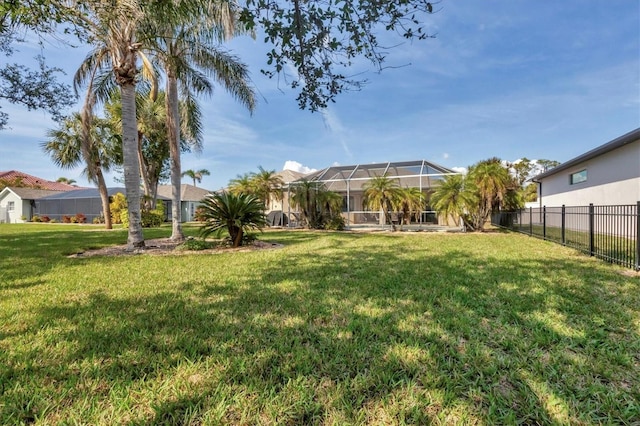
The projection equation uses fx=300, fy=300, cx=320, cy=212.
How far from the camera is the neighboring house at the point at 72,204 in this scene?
101 ft

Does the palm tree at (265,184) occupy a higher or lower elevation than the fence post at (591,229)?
higher

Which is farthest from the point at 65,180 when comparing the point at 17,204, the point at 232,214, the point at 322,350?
the point at 322,350

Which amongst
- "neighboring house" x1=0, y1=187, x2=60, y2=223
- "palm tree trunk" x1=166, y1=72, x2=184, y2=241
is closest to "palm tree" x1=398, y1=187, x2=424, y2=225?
"palm tree trunk" x1=166, y1=72, x2=184, y2=241

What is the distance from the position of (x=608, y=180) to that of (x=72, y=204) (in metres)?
42.5

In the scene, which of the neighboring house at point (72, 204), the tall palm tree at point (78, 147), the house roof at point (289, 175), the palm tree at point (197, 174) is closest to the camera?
the tall palm tree at point (78, 147)

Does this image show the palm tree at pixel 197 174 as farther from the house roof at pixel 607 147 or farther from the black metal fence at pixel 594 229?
the house roof at pixel 607 147

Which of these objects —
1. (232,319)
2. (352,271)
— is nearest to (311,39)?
(232,319)

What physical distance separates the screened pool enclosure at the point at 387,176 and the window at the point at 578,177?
5.67 m

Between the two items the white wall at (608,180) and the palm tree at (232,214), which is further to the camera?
the white wall at (608,180)

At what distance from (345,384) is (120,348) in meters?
2.00

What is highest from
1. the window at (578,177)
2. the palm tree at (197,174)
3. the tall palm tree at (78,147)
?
the palm tree at (197,174)

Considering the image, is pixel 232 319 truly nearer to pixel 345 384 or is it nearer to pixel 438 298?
pixel 345 384

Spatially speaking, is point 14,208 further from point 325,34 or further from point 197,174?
point 325,34

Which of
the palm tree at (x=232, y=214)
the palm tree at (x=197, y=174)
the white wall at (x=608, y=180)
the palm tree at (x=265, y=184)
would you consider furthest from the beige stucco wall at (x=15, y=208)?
the white wall at (x=608, y=180)
